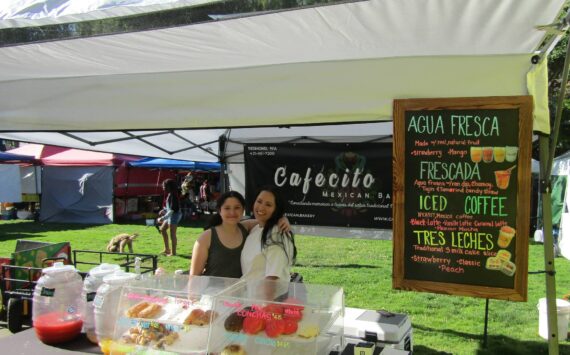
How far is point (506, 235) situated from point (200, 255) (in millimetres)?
1829

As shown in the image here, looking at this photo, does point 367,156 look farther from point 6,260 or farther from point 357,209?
point 6,260

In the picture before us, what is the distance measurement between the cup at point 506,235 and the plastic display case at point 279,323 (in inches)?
34.8

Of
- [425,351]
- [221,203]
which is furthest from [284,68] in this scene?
[425,351]

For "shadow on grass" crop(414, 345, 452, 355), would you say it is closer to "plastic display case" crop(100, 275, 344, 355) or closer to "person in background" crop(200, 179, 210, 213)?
"plastic display case" crop(100, 275, 344, 355)

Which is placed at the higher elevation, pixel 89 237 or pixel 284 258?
pixel 284 258

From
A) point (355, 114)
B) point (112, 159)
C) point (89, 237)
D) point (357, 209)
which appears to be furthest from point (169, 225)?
point (355, 114)

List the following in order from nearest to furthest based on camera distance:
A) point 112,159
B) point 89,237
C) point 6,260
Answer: point 6,260
point 89,237
point 112,159

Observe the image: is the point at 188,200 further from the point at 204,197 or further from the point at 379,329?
the point at 379,329

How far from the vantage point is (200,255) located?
2.98 m

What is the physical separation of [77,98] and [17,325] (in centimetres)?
149

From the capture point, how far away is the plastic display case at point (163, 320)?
6.41 ft

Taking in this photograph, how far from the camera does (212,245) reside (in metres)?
3.00

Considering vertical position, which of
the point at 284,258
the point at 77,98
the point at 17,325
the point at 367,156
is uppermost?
the point at 77,98

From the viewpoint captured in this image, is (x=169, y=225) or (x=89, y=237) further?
(x=89, y=237)
